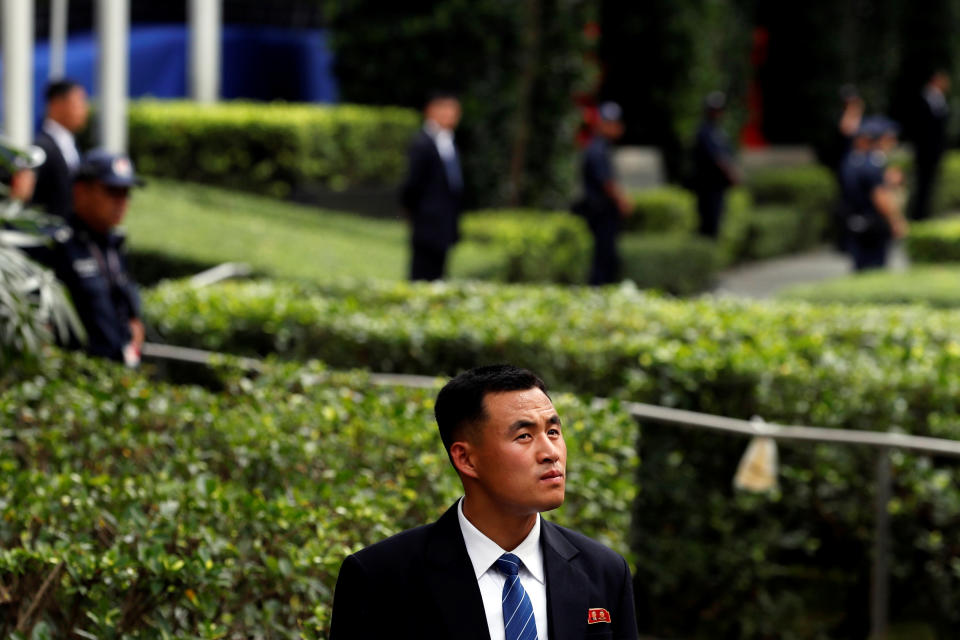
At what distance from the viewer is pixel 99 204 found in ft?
21.1

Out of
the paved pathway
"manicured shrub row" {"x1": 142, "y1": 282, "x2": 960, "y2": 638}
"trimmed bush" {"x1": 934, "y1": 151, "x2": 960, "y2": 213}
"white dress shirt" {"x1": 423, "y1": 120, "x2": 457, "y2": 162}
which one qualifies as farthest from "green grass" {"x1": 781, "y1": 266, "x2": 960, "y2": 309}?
"trimmed bush" {"x1": 934, "y1": 151, "x2": 960, "y2": 213}

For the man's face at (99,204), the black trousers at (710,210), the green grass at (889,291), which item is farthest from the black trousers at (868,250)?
the man's face at (99,204)

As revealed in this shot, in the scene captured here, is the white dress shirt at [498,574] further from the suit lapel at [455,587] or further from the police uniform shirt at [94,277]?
the police uniform shirt at [94,277]

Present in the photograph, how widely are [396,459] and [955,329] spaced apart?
422cm

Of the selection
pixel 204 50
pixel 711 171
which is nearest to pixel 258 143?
pixel 204 50

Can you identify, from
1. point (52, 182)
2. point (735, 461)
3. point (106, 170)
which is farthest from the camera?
point (52, 182)

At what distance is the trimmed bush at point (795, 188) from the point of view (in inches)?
870

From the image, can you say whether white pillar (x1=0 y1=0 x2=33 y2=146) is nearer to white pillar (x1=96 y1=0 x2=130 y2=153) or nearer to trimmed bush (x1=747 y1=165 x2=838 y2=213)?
white pillar (x1=96 y1=0 x2=130 y2=153)

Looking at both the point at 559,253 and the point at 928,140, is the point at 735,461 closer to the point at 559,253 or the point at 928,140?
the point at 559,253

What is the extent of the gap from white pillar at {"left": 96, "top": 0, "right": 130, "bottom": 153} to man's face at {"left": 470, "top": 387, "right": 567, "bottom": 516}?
33.5 feet

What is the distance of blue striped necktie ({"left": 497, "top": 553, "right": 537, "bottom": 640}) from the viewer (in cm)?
277

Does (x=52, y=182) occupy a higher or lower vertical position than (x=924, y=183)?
higher

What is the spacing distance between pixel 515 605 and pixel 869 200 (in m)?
12.6

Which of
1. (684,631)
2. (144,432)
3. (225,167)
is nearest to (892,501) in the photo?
(684,631)
